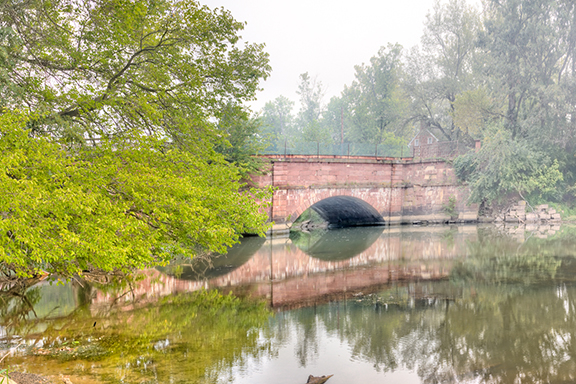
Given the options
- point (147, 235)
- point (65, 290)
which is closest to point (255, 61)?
point (147, 235)

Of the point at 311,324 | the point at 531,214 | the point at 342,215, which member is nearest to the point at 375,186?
the point at 342,215

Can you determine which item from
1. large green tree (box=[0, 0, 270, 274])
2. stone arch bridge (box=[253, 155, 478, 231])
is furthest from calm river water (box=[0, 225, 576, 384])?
stone arch bridge (box=[253, 155, 478, 231])

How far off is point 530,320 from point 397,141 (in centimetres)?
3966

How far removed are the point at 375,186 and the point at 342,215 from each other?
15.8ft

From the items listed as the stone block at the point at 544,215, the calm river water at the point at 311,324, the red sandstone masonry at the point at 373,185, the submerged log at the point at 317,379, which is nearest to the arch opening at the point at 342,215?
the red sandstone masonry at the point at 373,185

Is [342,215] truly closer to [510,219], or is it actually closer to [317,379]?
[510,219]

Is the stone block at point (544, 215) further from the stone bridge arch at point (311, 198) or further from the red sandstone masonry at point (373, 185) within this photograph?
the stone bridge arch at point (311, 198)

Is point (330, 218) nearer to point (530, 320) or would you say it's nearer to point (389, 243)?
point (389, 243)

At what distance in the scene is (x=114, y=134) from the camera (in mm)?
10586

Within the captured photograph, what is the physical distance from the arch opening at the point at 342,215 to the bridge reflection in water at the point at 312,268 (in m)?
5.22

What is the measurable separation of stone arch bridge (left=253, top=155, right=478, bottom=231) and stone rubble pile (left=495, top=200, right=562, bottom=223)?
2224 millimetres

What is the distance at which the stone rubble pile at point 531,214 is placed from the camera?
2966cm

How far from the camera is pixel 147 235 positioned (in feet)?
30.7

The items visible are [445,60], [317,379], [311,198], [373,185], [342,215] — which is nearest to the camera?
[317,379]
